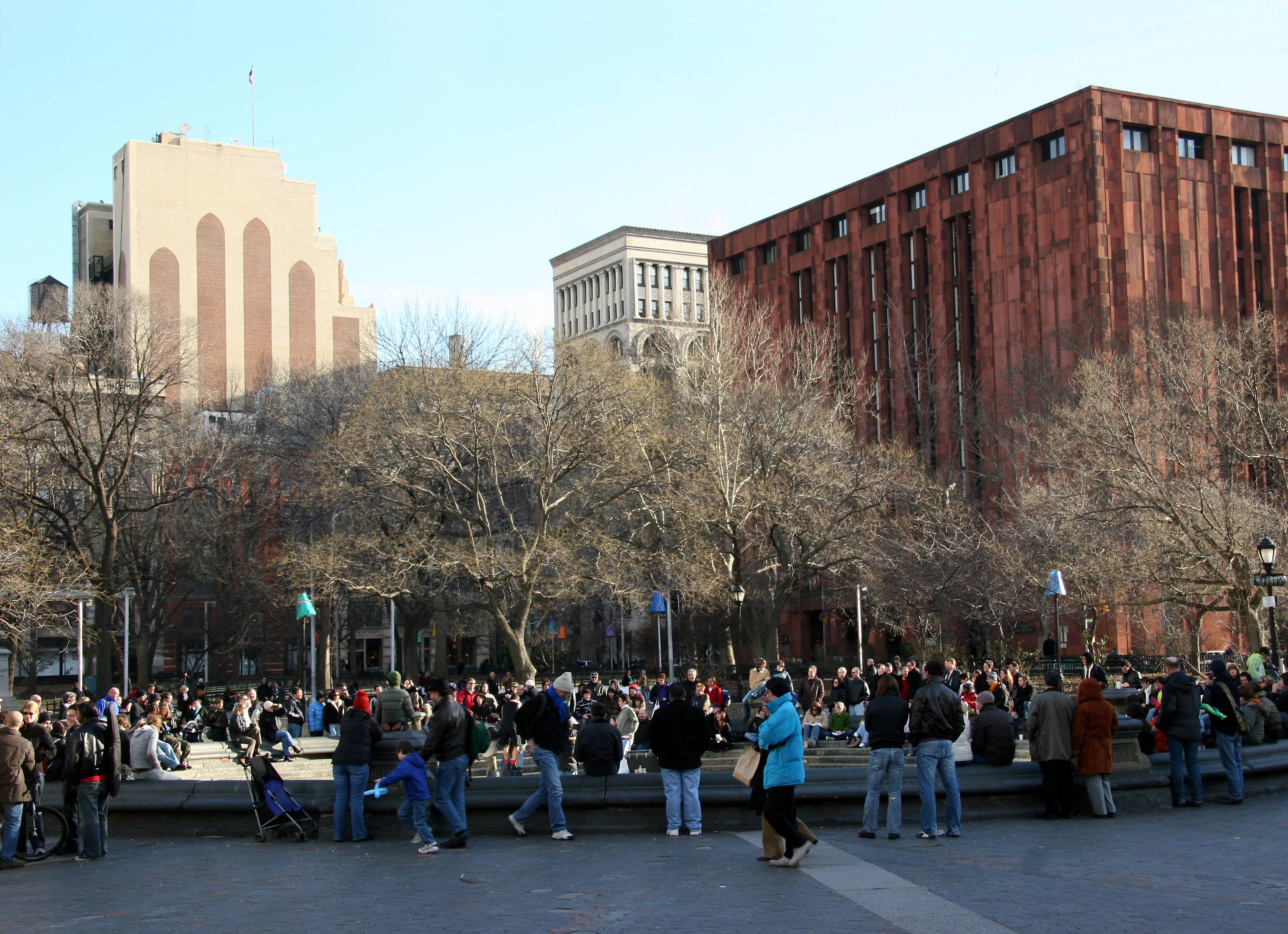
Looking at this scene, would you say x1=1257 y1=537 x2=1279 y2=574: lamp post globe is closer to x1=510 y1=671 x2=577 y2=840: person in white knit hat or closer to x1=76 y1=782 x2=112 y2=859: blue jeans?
x1=510 y1=671 x2=577 y2=840: person in white knit hat

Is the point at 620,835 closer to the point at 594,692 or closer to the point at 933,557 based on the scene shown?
the point at 594,692

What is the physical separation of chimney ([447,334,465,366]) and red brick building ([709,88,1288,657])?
71.0 ft

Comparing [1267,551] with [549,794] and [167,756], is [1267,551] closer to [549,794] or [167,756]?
[549,794]

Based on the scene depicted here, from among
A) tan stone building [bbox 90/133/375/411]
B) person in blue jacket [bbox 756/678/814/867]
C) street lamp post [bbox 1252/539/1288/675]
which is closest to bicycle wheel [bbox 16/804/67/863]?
person in blue jacket [bbox 756/678/814/867]

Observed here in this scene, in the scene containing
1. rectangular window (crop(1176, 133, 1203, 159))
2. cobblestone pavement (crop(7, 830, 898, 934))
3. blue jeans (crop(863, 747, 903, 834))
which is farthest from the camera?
rectangular window (crop(1176, 133, 1203, 159))

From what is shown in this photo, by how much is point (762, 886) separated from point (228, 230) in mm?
89217

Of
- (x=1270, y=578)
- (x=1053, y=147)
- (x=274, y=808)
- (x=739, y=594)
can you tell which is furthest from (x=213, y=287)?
(x=274, y=808)

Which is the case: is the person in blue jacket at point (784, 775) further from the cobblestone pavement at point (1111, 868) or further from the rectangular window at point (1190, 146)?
the rectangular window at point (1190, 146)

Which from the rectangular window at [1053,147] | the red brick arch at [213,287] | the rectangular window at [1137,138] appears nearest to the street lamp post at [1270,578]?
the rectangular window at [1137,138]

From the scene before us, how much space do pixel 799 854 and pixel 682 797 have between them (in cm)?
243

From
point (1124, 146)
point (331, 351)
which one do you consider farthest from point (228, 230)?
point (1124, 146)

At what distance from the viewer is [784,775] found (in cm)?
1153

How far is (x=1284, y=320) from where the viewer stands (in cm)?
6084

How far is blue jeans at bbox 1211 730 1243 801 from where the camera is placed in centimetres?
1518
